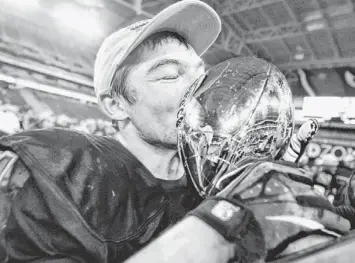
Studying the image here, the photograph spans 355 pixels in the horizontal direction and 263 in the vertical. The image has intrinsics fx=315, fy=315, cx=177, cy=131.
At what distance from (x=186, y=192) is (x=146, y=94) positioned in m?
0.38

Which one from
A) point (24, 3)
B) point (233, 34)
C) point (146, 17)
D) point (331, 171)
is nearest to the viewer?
point (24, 3)

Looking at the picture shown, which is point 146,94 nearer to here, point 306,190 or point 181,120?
point 181,120

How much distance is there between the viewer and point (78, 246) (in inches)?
34.4

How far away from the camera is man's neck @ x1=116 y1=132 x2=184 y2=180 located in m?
→ 1.20

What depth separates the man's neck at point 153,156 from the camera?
47.4 inches

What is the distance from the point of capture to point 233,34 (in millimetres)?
8281

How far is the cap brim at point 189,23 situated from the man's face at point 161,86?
0.07 metres

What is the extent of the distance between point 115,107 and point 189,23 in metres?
0.46

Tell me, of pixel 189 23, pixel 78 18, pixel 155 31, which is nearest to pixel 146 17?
pixel 78 18

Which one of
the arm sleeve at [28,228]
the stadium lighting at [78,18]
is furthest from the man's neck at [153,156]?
the stadium lighting at [78,18]

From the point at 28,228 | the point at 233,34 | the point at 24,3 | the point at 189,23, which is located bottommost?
the point at 24,3

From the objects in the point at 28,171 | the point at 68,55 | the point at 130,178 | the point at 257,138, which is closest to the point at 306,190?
the point at 257,138

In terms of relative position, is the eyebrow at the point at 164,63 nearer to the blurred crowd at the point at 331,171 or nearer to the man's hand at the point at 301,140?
the man's hand at the point at 301,140

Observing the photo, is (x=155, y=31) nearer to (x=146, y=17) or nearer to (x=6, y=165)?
(x=6, y=165)
